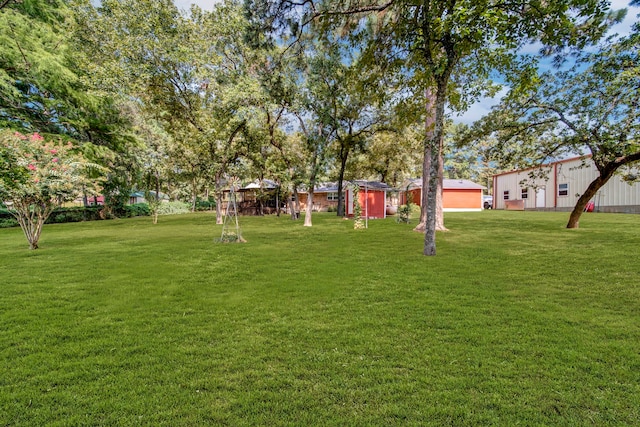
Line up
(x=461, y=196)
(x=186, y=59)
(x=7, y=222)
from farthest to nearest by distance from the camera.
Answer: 1. (x=461, y=196)
2. (x=7, y=222)
3. (x=186, y=59)

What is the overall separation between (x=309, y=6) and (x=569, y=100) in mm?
9205

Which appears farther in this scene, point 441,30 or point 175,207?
point 175,207

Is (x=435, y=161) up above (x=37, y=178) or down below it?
above

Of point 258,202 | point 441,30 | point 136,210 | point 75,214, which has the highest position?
point 441,30

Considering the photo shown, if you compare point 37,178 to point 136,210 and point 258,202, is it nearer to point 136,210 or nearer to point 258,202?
point 258,202

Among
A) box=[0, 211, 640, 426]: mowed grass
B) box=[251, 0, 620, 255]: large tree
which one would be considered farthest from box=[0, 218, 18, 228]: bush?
box=[251, 0, 620, 255]: large tree

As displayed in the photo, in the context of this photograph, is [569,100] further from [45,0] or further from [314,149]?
[45,0]

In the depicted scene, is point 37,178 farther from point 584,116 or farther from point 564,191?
point 564,191

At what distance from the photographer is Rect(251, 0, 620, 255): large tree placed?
5.45 m

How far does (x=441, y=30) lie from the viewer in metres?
5.63

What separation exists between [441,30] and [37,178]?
10967 mm

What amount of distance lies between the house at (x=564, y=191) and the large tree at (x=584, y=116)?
4.99m

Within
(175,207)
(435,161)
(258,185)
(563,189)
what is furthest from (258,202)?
(563,189)

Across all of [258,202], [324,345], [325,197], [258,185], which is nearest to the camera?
[324,345]
